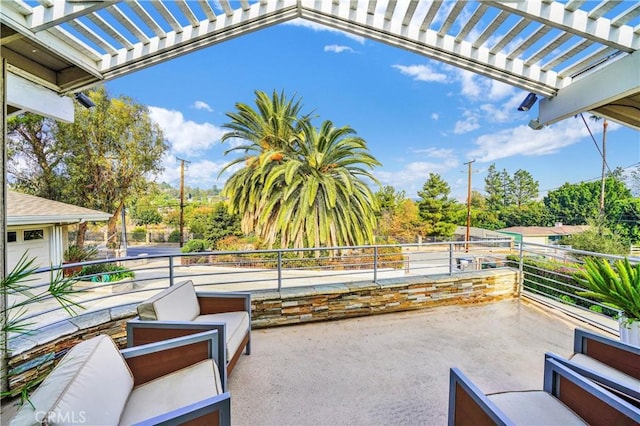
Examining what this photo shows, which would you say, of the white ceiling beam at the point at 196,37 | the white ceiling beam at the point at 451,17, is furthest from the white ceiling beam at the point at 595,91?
the white ceiling beam at the point at 196,37

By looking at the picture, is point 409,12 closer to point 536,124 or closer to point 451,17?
point 451,17

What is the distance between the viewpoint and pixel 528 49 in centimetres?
242

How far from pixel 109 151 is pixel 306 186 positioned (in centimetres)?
856

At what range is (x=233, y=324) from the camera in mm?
2258

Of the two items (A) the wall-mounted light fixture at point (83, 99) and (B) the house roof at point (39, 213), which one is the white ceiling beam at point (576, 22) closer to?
(A) the wall-mounted light fixture at point (83, 99)

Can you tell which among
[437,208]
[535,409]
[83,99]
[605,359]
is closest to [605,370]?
[605,359]

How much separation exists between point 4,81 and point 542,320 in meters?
5.53

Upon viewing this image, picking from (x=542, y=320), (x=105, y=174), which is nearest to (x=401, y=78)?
(x=105, y=174)

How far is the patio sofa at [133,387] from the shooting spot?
0.98 m

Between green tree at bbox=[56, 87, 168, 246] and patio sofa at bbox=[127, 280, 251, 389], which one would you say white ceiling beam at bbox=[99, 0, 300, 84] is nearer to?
patio sofa at bbox=[127, 280, 251, 389]

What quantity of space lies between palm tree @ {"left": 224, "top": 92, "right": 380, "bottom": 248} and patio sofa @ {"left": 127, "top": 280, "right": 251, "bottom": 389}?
490cm

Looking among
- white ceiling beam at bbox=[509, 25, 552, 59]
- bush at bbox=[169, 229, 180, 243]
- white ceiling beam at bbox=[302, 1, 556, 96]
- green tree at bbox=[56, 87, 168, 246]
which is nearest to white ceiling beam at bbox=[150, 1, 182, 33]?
white ceiling beam at bbox=[302, 1, 556, 96]

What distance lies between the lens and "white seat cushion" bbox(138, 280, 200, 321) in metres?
1.93

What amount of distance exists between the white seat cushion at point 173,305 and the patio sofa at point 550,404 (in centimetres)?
185
